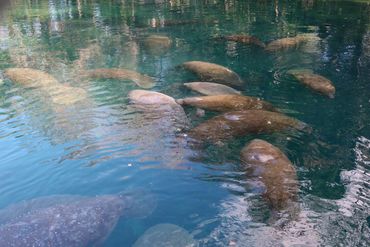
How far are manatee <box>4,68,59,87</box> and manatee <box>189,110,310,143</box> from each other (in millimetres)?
5230

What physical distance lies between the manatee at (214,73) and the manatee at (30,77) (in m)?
3.84

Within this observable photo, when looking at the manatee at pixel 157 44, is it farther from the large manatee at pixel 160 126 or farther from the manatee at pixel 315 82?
the manatee at pixel 315 82

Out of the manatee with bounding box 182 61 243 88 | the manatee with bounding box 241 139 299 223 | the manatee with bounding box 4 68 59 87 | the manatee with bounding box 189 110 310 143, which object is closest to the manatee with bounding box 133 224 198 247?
the manatee with bounding box 241 139 299 223

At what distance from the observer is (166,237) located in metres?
4.82

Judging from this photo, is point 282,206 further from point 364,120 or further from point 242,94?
point 242,94

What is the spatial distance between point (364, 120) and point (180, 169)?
14.0 ft

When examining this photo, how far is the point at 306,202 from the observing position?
212 inches

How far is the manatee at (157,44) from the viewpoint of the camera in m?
13.9

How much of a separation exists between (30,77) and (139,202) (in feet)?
23.4

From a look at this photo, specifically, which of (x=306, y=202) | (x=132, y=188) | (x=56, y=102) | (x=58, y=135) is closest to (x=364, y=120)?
(x=306, y=202)

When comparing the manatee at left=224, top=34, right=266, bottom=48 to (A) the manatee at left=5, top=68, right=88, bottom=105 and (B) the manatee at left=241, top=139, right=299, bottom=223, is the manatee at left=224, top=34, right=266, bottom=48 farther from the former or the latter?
(B) the manatee at left=241, top=139, right=299, bottom=223

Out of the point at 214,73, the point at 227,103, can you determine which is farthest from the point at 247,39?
the point at 227,103

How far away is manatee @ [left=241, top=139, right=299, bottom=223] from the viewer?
514cm

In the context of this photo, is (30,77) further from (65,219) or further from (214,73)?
(65,219)
